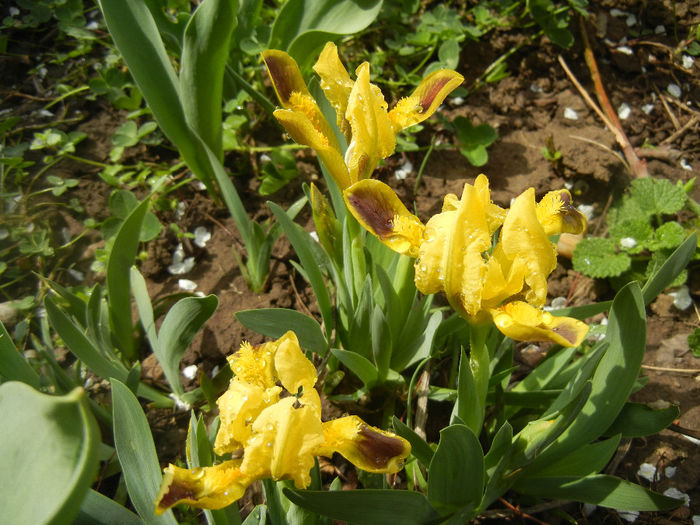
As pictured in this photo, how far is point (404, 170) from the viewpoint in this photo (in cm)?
194

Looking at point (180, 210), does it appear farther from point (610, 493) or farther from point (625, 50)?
point (625, 50)

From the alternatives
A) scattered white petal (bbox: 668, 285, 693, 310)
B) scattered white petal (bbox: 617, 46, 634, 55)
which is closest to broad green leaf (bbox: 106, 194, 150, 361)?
scattered white petal (bbox: 668, 285, 693, 310)

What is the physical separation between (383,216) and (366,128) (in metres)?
0.18

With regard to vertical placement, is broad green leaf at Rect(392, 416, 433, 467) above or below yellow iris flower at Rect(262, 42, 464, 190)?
→ below

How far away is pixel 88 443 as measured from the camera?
Answer: 19.4 inches

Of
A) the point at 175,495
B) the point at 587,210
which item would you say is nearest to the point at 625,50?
the point at 587,210

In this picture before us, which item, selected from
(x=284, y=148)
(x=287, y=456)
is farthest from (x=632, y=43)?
(x=287, y=456)

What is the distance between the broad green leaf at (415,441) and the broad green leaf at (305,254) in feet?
1.31

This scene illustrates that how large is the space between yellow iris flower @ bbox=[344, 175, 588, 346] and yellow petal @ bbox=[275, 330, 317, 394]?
0.75ft

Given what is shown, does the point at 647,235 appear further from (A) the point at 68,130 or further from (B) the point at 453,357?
(A) the point at 68,130

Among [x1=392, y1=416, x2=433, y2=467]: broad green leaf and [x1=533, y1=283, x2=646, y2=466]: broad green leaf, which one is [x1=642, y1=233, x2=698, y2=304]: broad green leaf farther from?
[x1=392, y1=416, x2=433, y2=467]: broad green leaf

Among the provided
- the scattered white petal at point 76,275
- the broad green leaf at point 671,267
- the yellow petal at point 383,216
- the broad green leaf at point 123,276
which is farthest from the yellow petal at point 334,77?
the scattered white petal at point 76,275

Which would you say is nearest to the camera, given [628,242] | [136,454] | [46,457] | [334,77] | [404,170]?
[46,457]

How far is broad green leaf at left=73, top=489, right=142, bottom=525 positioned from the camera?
84 centimetres
